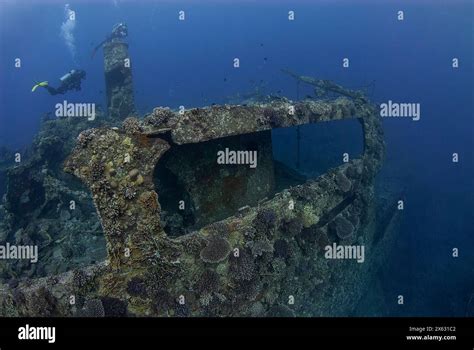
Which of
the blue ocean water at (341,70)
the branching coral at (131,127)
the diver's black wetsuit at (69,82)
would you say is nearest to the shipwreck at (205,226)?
the branching coral at (131,127)

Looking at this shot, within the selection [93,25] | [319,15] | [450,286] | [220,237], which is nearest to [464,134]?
[450,286]

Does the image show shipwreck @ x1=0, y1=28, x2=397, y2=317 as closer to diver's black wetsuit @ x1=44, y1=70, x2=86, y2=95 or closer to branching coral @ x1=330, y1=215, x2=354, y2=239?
branching coral @ x1=330, y1=215, x2=354, y2=239

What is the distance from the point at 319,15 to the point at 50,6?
110 meters

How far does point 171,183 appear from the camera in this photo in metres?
8.64

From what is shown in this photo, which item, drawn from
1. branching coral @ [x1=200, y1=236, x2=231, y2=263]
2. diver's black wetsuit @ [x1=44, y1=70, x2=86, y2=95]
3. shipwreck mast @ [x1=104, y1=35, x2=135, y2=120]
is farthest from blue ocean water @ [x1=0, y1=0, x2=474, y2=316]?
branching coral @ [x1=200, y1=236, x2=231, y2=263]

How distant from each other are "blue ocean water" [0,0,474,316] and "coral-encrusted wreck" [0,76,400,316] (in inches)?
263

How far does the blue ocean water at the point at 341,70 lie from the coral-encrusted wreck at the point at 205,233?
263 inches

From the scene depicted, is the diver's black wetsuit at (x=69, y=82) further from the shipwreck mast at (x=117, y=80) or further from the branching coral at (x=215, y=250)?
the branching coral at (x=215, y=250)

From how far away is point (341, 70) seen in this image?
305 ft

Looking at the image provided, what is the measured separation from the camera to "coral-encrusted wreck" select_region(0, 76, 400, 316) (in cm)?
581

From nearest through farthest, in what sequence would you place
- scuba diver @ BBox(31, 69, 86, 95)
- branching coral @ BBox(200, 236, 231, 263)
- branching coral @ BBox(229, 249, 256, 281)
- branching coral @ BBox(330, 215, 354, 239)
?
branching coral @ BBox(200, 236, 231, 263) < branching coral @ BBox(229, 249, 256, 281) < branching coral @ BBox(330, 215, 354, 239) < scuba diver @ BBox(31, 69, 86, 95)

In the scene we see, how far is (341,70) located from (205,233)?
94972mm

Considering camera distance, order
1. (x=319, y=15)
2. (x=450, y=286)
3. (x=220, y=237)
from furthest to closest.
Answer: (x=319, y=15)
(x=450, y=286)
(x=220, y=237)
